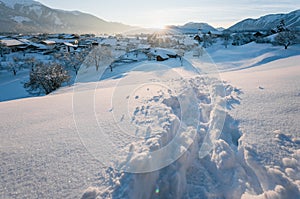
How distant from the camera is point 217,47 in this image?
51.5 meters

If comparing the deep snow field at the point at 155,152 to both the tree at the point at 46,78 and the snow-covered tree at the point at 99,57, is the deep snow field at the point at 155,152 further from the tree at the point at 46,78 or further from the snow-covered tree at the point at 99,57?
the snow-covered tree at the point at 99,57

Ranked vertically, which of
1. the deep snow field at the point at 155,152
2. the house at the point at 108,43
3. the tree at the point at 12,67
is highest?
the house at the point at 108,43

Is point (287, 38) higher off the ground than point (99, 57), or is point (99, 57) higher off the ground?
point (287, 38)

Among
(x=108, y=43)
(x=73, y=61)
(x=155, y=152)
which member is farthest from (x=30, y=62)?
(x=155, y=152)

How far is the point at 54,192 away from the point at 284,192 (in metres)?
3.06

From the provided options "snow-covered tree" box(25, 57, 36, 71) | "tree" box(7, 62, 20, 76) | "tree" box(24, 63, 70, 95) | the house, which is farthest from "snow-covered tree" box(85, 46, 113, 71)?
"tree" box(24, 63, 70, 95)

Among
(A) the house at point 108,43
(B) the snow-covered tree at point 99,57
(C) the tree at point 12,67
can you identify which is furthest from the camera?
(A) the house at point 108,43

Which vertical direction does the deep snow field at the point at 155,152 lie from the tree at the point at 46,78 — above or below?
above

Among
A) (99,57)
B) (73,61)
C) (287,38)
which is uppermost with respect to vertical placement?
(287,38)

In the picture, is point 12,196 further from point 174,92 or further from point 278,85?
point 278,85

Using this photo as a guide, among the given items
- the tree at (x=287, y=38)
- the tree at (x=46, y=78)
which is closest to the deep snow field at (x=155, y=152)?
the tree at (x=46, y=78)

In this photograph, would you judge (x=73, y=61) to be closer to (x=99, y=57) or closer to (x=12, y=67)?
(x=99, y=57)

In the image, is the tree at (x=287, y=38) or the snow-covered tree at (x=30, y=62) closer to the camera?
the tree at (x=287, y=38)

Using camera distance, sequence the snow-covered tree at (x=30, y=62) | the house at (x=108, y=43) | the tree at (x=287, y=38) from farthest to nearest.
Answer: the house at (x=108, y=43)
the snow-covered tree at (x=30, y=62)
the tree at (x=287, y=38)
